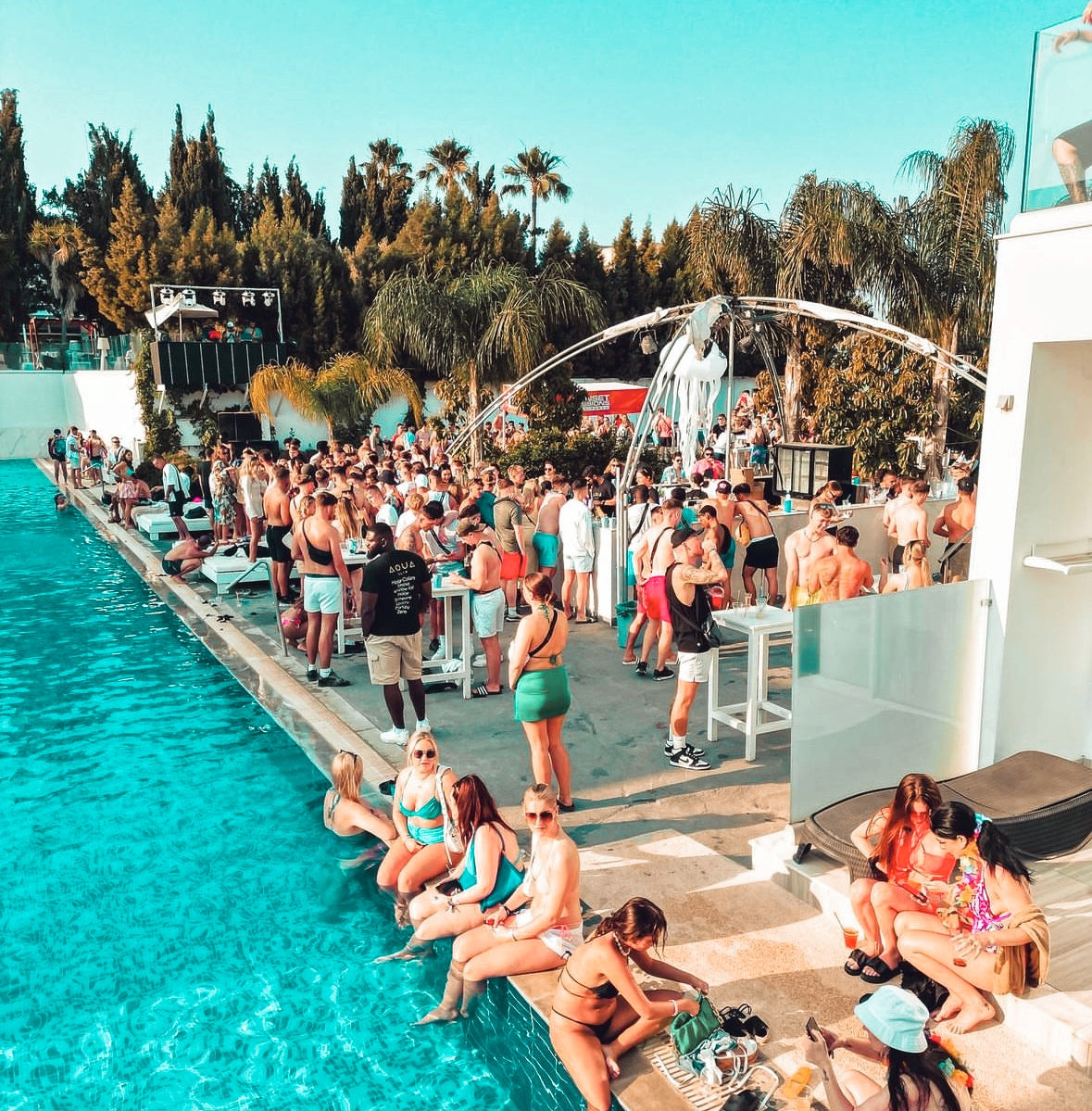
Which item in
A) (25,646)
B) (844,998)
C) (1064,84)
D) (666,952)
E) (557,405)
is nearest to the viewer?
(844,998)

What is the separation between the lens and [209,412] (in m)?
28.6

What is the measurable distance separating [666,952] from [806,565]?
3.84m

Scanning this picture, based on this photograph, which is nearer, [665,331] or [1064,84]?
[1064,84]

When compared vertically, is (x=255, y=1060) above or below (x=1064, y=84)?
below

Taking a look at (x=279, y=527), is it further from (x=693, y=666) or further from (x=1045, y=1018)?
(x=1045, y=1018)

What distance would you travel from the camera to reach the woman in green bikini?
228 inches

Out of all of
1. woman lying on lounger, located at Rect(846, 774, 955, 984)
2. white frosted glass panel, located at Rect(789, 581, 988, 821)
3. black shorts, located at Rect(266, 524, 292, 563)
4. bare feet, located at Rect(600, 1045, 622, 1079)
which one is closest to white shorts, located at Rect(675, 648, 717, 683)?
white frosted glass panel, located at Rect(789, 581, 988, 821)

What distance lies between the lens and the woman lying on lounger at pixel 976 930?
3822 mm

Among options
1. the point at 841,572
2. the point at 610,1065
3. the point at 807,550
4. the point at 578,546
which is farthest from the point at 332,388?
the point at 610,1065

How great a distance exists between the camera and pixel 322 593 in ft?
28.6

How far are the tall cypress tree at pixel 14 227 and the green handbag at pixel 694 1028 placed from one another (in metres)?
46.6

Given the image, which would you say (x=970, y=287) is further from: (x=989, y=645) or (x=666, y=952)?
(x=666, y=952)

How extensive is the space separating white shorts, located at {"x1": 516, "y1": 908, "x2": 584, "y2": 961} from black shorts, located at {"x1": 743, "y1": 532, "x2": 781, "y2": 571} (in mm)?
6364

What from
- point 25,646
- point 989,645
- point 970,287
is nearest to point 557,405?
point 970,287
